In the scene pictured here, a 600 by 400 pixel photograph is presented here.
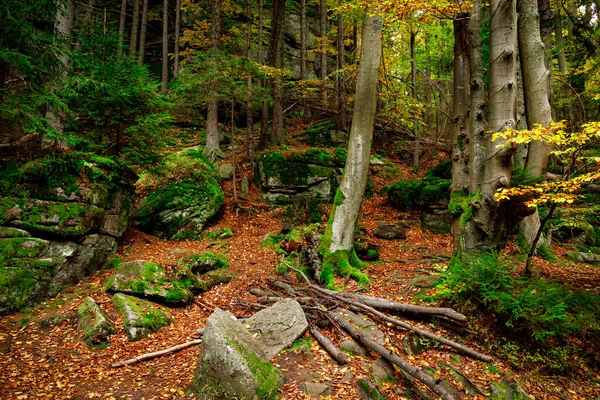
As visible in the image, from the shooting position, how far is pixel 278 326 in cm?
495

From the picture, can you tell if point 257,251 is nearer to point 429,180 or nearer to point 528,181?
point 528,181

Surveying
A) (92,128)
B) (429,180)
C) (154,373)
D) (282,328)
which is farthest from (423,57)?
(154,373)

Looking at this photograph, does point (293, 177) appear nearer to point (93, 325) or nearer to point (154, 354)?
point (93, 325)

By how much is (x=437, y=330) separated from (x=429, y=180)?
350 inches

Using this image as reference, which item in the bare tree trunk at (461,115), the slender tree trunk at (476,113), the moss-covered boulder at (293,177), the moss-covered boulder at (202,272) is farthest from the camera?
the moss-covered boulder at (293,177)

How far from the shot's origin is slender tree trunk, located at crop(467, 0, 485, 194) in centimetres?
632

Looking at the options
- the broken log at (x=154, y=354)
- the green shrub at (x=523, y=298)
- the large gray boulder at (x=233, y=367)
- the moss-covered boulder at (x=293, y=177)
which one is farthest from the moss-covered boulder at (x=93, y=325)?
the moss-covered boulder at (x=293, y=177)

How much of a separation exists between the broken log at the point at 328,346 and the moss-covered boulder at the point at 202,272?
3.32 metres

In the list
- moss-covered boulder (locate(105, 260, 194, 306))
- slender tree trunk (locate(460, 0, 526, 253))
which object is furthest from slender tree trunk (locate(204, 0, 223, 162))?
slender tree trunk (locate(460, 0, 526, 253))

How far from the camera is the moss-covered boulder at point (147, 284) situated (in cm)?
620

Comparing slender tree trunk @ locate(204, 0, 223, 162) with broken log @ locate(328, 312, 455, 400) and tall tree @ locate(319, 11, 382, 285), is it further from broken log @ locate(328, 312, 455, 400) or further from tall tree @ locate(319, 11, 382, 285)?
broken log @ locate(328, 312, 455, 400)

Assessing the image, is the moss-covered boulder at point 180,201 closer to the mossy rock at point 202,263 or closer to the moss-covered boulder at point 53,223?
the moss-covered boulder at point 53,223

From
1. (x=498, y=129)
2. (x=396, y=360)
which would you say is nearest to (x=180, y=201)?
(x=396, y=360)

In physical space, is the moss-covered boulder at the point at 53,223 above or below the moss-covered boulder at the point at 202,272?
above
